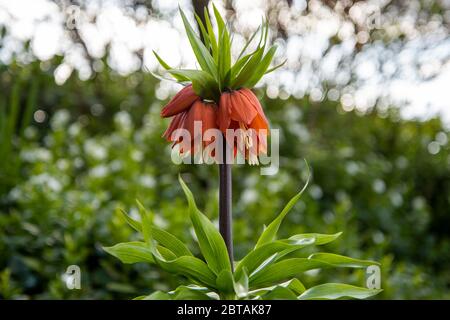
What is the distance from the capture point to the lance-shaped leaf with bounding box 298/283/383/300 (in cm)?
54

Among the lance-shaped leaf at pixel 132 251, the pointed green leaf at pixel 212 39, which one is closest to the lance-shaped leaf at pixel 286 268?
the lance-shaped leaf at pixel 132 251

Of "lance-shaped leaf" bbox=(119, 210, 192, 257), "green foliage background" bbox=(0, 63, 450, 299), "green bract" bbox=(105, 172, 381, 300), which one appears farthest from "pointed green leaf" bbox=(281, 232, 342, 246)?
"green foliage background" bbox=(0, 63, 450, 299)

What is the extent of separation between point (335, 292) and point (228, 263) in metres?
0.10

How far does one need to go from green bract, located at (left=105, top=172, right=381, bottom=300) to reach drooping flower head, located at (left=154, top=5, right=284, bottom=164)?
0.19 ft

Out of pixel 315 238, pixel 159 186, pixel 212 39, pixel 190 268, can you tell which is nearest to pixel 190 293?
pixel 190 268

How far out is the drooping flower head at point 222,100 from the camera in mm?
524

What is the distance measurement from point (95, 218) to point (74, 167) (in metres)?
0.75

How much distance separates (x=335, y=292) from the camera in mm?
550

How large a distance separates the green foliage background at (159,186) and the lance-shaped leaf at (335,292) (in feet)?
3.50

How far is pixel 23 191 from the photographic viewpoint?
74.9 inches

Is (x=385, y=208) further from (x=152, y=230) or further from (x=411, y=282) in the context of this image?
(x=152, y=230)

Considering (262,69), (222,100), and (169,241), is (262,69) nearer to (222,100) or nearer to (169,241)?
(222,100)
